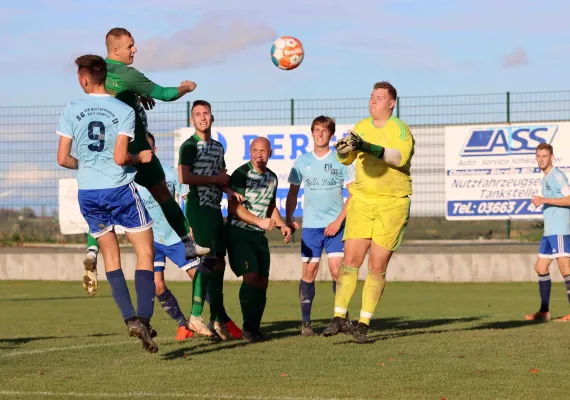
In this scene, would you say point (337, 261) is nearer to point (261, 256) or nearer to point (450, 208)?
point (261, 256)

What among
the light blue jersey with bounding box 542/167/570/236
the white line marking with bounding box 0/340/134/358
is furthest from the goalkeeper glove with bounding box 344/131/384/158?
the light blue jersey with bounding box 542/167/570/236

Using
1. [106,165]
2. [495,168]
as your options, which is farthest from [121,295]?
[495,168]

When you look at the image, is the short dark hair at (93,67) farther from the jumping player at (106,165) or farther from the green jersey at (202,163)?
the green jersey at (202,163)

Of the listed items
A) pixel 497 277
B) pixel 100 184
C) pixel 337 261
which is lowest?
pixel 497 277

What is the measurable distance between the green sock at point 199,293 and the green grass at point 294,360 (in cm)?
29

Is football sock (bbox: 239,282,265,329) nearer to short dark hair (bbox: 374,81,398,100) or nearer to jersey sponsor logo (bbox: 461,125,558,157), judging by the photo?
short dark hair (bbox: 374,81,398,100)

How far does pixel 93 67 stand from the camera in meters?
7.98

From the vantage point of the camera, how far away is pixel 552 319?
44.5ft

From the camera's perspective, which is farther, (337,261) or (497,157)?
(497,157)

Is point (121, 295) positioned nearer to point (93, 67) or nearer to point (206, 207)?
point (93, 67)

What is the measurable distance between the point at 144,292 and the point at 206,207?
2.21m

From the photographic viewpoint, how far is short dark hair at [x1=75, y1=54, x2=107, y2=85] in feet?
26.1

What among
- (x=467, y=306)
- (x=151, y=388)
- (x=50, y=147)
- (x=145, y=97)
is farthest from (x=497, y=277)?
(x=151, y=388)

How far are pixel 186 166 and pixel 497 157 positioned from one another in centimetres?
1360
